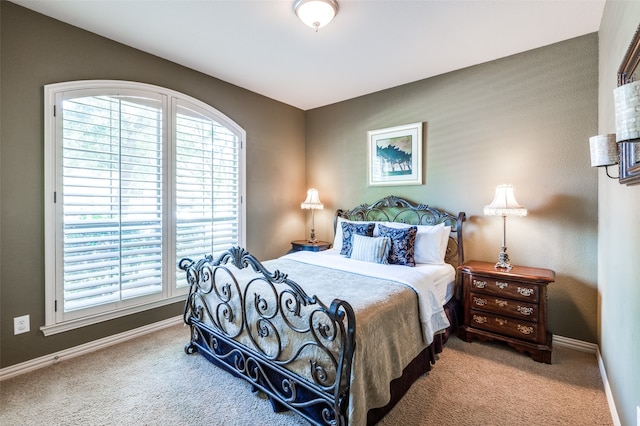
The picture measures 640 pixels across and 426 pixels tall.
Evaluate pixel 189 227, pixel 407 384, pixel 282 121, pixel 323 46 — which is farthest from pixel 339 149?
pixel 407 384

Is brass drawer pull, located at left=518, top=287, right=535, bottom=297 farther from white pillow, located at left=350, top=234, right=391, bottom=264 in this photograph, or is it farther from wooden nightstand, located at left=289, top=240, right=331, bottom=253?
wooden nightstand, located at left=289, top=240, right=331, bottom=253

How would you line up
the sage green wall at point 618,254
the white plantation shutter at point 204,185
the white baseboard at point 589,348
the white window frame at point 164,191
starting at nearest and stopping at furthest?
the sage green wall at point 618,254, the white baseboard at point 589,348, the white window frame at point 164,191, the white plantation shutter at point 204,185

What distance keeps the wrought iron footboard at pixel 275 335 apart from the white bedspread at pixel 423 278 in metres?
0.85

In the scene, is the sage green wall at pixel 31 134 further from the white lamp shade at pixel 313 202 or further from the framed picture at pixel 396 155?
the framed picture at pixel 396 155

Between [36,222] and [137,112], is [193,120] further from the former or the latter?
[36,222]

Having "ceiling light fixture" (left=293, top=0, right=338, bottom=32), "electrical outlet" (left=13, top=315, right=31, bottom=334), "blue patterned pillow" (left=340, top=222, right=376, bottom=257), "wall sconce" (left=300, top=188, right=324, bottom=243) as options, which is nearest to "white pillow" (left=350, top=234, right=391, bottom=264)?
"blue patterned pillow" (left=340, top=222, right=376, bottom=257)

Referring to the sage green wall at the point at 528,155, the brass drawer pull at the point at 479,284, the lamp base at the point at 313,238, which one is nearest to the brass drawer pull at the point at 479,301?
the brass drawer pull at the point at 479,284

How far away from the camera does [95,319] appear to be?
2.60 m

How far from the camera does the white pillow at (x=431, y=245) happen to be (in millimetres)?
2963

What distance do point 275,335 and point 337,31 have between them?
2.51 metres

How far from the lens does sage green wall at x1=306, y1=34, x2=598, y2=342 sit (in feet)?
8.47

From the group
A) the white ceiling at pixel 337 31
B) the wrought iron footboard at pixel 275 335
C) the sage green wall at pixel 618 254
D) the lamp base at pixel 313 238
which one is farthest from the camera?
the lamp base at pixel 313 238

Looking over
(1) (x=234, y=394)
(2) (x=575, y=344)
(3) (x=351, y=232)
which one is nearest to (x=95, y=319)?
(1) (x=234, y=394)

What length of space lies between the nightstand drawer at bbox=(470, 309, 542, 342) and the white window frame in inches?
110
